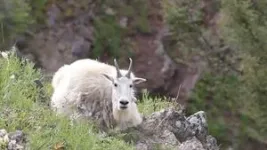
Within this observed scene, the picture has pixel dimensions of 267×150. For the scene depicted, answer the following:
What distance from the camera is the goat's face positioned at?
950cm

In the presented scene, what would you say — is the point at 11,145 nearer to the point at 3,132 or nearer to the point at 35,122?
the point at 3,132

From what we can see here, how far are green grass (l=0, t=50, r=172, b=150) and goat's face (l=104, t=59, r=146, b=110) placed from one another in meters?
0.54

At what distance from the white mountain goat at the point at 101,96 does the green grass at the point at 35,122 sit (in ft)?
1.86

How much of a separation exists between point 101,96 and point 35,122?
213 cm

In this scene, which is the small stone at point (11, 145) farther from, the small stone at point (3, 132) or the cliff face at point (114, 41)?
the cliff face at point (114, 41)

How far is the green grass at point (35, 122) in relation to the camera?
769cm

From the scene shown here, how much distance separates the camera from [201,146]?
9.55m

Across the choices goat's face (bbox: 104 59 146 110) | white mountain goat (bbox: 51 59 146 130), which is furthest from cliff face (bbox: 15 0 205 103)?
goat's face (bbox: 104 59 146 110)

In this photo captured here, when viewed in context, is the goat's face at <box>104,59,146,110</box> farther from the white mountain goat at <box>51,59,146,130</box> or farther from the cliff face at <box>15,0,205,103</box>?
the cliff face at <box>15,0,205,103</box>

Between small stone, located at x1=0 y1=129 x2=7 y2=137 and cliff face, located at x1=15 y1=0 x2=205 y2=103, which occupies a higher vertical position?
cliff face, located at x1=15 y1=0 x2=205 y2=103

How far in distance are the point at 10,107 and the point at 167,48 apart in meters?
16.8

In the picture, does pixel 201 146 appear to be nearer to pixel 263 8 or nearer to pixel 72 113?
pixel 72 113

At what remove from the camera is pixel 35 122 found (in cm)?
793

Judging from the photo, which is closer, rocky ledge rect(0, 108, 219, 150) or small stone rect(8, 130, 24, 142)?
small stone rect(8, 130, 24, 142)
